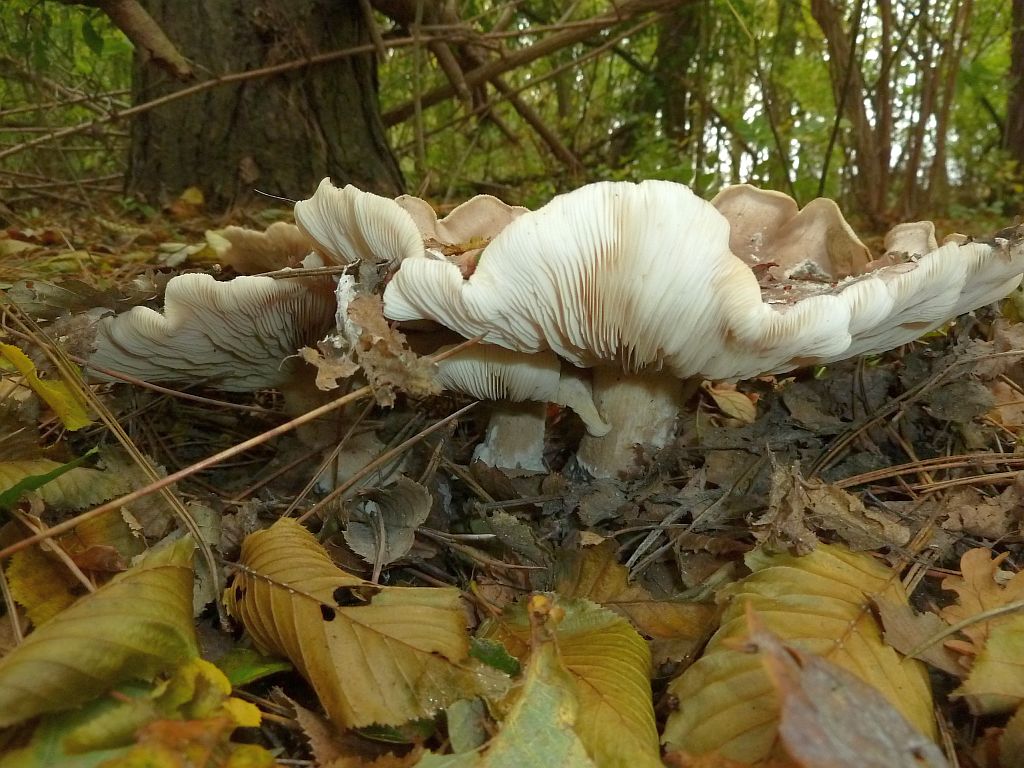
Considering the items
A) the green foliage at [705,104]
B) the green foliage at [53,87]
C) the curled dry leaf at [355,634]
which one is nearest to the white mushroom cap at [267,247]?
the curled dry leaf at [355,634]

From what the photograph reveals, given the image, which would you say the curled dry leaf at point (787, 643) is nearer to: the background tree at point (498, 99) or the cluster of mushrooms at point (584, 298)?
the cluster of mushrooms at point (584, 298)

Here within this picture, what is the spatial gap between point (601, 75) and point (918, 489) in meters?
10.7

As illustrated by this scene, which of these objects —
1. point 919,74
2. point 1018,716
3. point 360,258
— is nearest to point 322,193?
point 360,258

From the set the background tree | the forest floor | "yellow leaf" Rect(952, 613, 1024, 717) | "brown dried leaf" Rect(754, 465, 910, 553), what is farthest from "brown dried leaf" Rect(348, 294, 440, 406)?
the background tree

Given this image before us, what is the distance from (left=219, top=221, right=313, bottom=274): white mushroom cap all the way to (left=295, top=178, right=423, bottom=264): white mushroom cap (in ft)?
1.13

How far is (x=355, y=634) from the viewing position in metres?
1.41

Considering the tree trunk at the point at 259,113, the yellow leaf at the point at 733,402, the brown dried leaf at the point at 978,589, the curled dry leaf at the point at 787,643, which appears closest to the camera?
the curled dry leaf at the point at 787,643

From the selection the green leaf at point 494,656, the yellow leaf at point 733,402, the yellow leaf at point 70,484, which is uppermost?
the yellow leaf at point 70,484

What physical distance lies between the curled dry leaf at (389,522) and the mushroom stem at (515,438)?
46 centimetres

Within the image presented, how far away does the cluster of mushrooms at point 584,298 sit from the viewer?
5.10 ft

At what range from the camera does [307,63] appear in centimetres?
477

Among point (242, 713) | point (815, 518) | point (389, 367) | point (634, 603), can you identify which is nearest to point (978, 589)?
point (815, 518)

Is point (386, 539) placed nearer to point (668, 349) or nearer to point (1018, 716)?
point (668, 349)

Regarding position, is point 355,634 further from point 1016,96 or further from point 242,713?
point 1016,96
